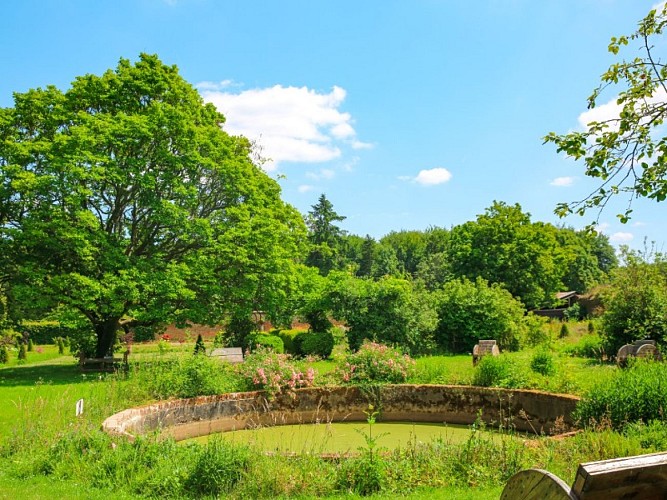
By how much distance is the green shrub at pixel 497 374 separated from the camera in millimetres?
11303

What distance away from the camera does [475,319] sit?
24156 millimetres

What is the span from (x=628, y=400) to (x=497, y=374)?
433 cm

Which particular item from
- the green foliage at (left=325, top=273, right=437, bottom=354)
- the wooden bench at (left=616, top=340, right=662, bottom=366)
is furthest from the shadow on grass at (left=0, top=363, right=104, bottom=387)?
the wooden bench at (left=616, top=340, right=662, bottom=366)

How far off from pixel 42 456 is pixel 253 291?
12875 mm

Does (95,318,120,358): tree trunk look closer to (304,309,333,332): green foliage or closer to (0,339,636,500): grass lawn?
(0,339,636,500): grass lawn

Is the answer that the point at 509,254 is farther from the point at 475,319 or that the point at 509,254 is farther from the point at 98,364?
the point at 98,364

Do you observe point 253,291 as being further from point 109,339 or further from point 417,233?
point 417,233

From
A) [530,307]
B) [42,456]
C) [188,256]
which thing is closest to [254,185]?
[188,256]

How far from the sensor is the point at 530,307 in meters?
43.6

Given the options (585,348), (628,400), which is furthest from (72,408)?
(585,348)

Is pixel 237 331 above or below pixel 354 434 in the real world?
above

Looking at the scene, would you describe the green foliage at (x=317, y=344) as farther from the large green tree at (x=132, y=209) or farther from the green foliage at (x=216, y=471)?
the green foliage at (x=216, y=471)

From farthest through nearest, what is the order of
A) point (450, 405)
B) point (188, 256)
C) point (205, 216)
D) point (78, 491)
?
point (205, 216), point (188, 256), point (450, 405), point (78, 491)

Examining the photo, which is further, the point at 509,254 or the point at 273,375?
the point at 509,254
